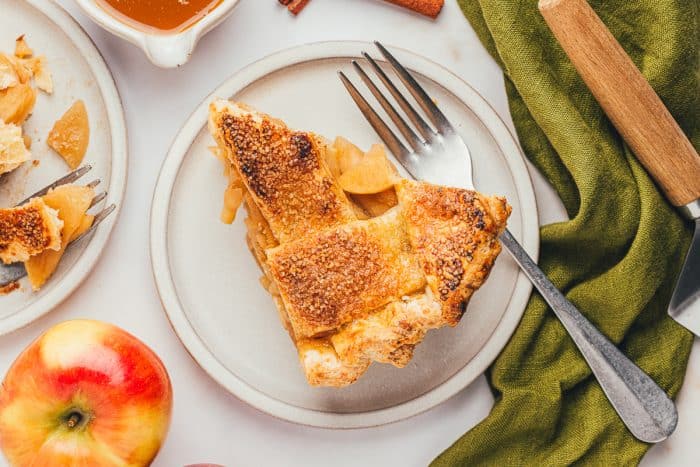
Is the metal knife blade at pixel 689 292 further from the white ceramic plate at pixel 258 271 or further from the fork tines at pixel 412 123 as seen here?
the fork tines at pixel 412 123

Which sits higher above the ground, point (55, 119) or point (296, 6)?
point (296, 6)

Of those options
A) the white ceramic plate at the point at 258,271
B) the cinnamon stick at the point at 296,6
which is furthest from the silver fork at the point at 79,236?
the cinnamon stick at the point at 296,6

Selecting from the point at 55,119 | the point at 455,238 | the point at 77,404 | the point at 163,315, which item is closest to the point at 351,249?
the point at 455,238

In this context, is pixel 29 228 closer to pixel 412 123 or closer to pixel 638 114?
pixel 412 123

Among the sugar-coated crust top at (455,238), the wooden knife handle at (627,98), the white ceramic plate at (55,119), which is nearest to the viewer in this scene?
the sugar-coated crust top at (455,238)

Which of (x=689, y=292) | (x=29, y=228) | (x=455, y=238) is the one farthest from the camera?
(x=689, y=292)

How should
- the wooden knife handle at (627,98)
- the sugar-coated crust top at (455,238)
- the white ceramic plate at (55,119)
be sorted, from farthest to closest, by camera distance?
the white ceramic plate at (55,119), the wooden knife handle at (627,98), the sugar-coated crust top at (455,238)
